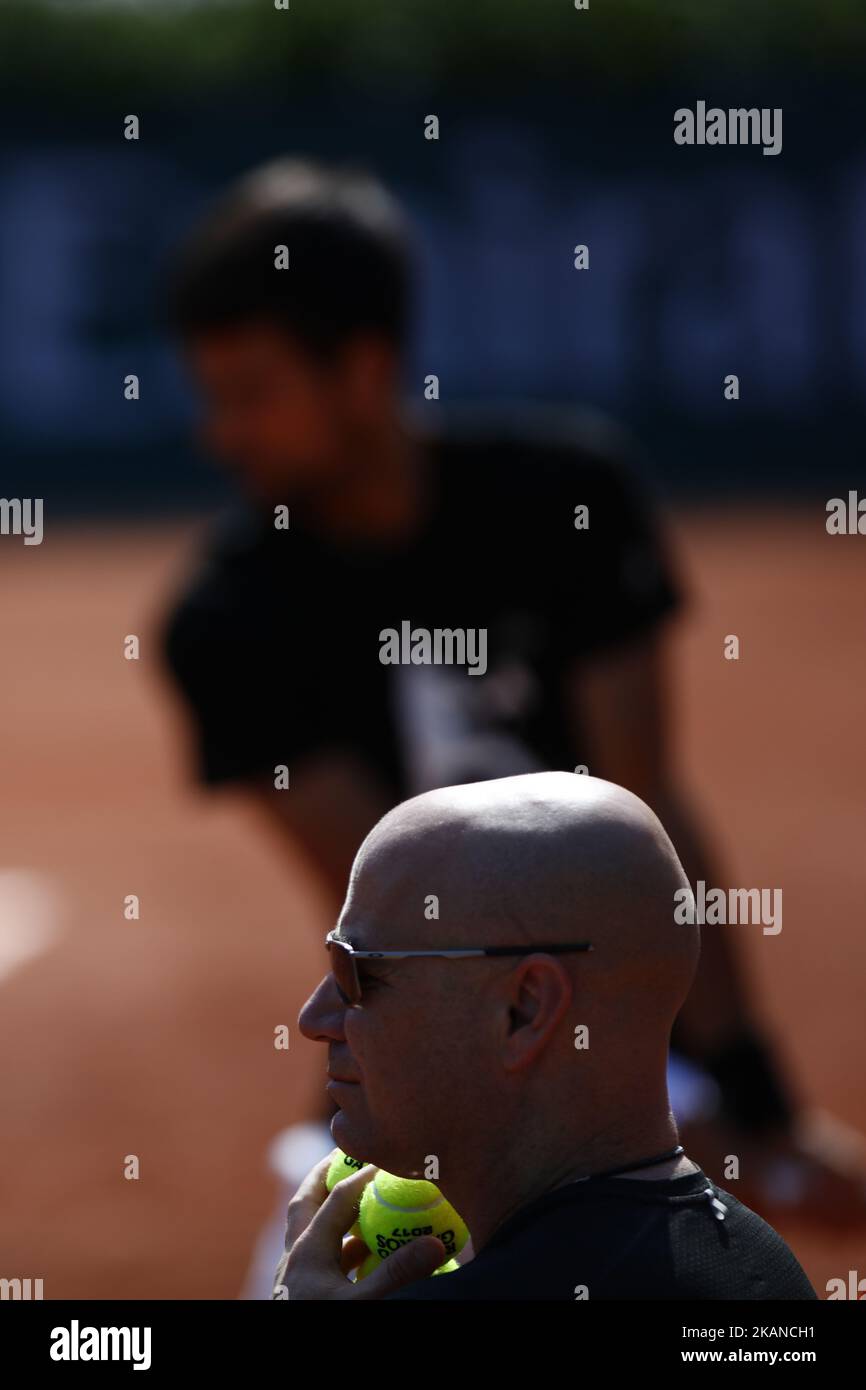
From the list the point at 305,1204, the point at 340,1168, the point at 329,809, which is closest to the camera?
the point at 305,1204

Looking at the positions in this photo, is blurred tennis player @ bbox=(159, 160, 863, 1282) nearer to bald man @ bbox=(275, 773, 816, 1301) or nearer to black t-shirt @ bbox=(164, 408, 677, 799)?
black t-shirt @ bbox=(164, 408, 677, 799)

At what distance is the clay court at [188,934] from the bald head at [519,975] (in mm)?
1864

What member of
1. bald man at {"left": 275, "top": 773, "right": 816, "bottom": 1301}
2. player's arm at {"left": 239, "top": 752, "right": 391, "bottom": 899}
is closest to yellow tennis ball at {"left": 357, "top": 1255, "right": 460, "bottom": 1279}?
bald man at {"left": 275, "top": 773, "right": 816, "bottom": 1301}

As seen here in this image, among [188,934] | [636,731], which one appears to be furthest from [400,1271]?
[188,934]

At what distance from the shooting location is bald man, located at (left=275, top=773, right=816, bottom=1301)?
1595 mm

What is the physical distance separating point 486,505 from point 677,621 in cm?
46

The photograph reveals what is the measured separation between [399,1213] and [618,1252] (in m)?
0.34

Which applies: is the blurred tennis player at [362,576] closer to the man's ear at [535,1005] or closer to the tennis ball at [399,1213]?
the tennis ball at [399,1213]

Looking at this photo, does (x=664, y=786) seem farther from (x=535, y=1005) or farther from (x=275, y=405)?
(x=535, y=1005)

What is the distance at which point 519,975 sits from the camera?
1600 millimetres

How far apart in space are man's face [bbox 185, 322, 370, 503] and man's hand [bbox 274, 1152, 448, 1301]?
198 centimetres

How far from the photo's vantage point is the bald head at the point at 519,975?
5.25 feet

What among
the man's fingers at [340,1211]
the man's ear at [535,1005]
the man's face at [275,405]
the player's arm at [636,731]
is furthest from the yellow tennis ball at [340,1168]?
the man's face at [275,405]
